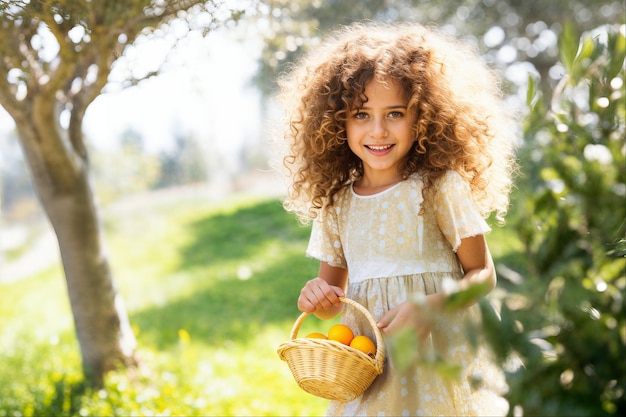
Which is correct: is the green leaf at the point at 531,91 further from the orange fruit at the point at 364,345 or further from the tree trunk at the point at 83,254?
the tree trunk at the point at 83,254

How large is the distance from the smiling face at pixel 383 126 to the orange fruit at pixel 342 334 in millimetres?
511

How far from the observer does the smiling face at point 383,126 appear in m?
2.04

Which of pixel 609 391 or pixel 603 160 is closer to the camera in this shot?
pixel 609 391

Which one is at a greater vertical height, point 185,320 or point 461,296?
point 461,296

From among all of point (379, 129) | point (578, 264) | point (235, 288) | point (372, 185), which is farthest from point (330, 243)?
point (235, 288)

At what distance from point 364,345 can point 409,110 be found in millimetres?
742

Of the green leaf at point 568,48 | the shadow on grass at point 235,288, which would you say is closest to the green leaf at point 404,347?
the green leaf at point 568,48

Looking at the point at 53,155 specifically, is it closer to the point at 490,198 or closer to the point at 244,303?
the point at 490,198

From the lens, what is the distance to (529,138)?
185 inches

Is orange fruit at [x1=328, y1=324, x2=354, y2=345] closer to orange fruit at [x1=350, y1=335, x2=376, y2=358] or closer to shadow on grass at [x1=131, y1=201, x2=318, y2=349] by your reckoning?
orange fruit at [x1=350, y1=335, x2=376, y2=358]

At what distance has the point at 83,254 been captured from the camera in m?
3.77

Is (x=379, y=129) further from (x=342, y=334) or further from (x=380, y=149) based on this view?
(x=342, y=334)

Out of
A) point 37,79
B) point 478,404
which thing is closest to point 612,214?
point 478,404

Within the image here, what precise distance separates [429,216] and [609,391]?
42.9 inches
